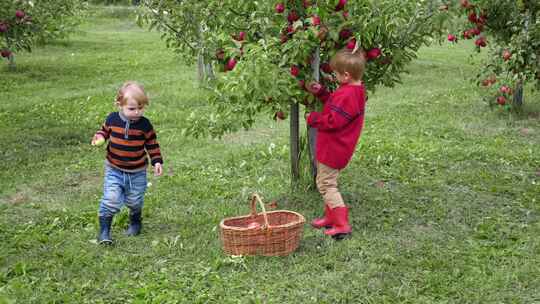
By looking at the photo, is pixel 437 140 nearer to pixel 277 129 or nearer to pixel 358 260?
pixel 277 129

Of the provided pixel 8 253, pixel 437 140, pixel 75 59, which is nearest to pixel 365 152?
pixel 437 140

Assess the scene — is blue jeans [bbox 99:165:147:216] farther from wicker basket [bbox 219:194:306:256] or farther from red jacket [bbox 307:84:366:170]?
red jacket [bbox 307:84:366:170]

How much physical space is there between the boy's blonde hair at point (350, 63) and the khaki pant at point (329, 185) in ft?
2.33

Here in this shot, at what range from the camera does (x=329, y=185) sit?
4723 mm

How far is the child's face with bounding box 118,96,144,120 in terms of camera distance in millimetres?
4527

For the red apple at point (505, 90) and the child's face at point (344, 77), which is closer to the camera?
the child's face at point (344, 77)

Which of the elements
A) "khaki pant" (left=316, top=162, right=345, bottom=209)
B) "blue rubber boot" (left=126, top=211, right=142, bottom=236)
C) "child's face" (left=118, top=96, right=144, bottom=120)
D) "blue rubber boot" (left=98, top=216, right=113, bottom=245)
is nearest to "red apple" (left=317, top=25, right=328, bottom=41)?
"khaki pant" (left=316, top=162, right=345, bottom=209)

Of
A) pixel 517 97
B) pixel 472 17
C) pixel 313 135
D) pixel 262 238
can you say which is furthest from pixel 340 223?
pixel 517 97

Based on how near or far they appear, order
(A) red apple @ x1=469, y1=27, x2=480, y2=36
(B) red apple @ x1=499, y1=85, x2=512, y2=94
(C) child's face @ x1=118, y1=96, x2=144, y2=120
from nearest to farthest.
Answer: (C) child's face @ x1=118, y1=96, x2=144, y2=120 → (A) red apple @ x1=469, y1=27, x2=480, y2=36 → (B) red apple @ x1=499, y1=85, x2=512, y2=94

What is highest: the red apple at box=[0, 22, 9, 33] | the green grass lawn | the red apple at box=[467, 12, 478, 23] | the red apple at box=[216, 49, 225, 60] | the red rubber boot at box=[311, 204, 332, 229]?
the red apple at box=[467, 12, 478, 23]

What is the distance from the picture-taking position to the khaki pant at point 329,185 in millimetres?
4699

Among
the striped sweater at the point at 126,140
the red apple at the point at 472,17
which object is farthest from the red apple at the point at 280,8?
the red apple at the point at 472,17

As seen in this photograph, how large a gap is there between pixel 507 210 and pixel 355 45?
204cm

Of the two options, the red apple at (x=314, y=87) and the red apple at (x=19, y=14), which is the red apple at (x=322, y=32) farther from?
A: the red apple at (x=19, y=14)
